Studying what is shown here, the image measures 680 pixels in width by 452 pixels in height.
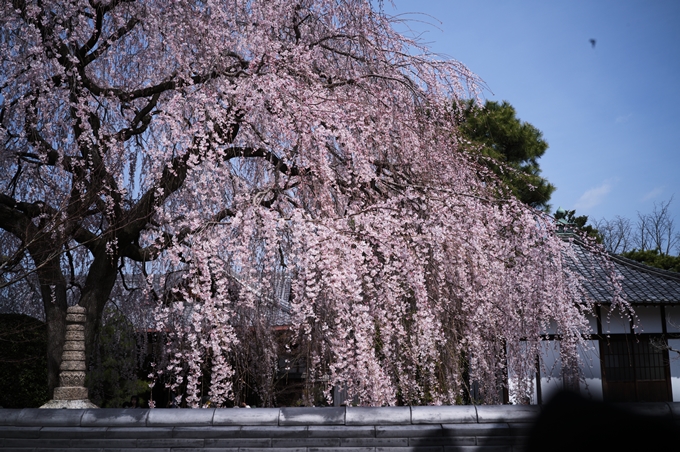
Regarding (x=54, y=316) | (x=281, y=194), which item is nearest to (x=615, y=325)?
(x=281, y=194)

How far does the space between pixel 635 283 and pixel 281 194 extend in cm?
1011

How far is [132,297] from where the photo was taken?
1007 cm

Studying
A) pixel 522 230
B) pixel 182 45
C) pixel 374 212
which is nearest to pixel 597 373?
pixel 522 230

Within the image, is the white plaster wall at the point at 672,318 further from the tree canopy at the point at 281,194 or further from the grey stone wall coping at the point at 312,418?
the grey stone wall coping at the point at 312,418

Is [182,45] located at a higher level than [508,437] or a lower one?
higher

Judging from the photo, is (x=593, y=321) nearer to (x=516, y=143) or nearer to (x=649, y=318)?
(x=649, y=318)

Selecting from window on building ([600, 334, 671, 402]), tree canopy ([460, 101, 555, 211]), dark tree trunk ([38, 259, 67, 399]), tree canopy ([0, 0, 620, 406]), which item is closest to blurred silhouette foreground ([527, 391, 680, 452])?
tree canopy ([0, 0, 620, 406])

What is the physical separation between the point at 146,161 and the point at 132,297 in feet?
9.96

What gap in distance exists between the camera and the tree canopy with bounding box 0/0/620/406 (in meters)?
5.76

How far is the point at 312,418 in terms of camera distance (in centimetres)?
416

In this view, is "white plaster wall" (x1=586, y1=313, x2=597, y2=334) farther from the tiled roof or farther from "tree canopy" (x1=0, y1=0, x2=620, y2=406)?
"tree canopy" (x1=0, y1=0, x2=620, y2=406)

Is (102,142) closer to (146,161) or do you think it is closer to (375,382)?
(146,161)

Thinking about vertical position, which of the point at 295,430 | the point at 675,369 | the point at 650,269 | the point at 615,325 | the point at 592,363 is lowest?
the point at 675,369

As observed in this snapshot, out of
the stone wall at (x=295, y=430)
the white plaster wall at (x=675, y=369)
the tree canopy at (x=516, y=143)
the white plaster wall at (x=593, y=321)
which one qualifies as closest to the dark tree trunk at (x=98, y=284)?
the stone wall at (x=295, y=430)
